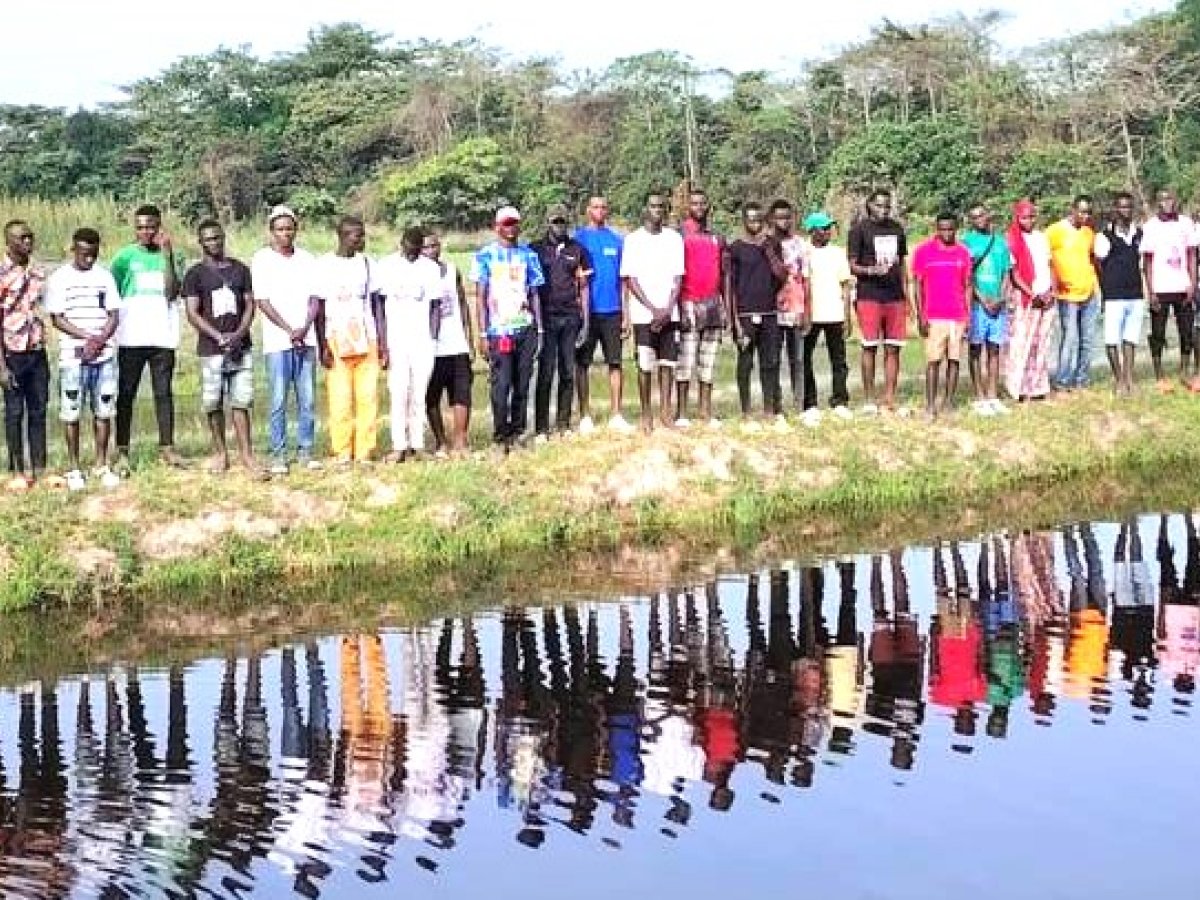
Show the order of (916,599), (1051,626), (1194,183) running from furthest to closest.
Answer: (1194,183), (916,599), (1051,626)

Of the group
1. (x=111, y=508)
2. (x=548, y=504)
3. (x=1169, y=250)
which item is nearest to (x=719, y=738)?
(x=548, y=504)

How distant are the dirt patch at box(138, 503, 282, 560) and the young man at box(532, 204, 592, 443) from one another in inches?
102

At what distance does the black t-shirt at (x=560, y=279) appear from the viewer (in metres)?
14.3

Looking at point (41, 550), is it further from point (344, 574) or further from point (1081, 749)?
point (1081, 749)

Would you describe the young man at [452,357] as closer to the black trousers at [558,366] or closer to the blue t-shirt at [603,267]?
the black trousers at [558,366]

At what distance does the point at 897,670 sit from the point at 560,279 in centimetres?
549

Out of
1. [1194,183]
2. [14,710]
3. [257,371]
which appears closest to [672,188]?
[1194,183]

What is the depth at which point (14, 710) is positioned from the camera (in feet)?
30.9

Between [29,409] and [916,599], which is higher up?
[29,409]

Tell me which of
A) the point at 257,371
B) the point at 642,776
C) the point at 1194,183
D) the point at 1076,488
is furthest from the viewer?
the point at 1194,183

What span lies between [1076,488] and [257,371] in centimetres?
1056

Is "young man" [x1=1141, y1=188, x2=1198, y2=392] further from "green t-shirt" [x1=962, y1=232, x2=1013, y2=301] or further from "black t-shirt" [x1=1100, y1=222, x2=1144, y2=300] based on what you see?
"green t-shirt" [x1=962, y1=232, x2=1013, y2=301]

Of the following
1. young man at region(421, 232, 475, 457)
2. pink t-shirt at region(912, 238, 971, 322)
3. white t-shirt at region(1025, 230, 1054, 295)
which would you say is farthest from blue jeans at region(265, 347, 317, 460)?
white t-shirt at region(1025, 230, 1054, 295)

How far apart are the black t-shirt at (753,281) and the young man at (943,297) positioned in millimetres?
1703
